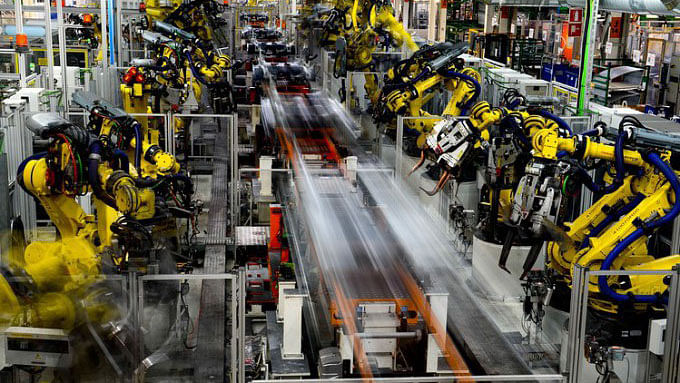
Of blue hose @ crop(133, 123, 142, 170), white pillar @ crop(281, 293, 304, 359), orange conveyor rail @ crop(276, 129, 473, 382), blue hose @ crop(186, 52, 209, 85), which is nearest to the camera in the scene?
white pillar @ crop(281, 293, 304, 359)

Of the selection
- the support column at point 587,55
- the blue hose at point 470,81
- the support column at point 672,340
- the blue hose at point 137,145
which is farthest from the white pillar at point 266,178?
the support column at point 672,340

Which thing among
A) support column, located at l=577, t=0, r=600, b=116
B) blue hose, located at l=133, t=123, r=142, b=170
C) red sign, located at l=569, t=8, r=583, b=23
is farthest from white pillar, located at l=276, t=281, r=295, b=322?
red sign, located at l=569, t=8, r=583, b=23

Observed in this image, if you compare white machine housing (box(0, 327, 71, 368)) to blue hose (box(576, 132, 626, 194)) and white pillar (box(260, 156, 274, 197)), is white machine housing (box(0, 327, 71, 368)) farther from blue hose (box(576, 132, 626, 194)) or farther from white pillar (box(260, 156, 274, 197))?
white pillar (box(260, 156, 274, 197))

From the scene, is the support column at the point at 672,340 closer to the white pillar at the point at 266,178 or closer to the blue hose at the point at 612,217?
the blue hose at the point at 612,217

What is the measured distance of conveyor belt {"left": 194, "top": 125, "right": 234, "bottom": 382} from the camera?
634cm

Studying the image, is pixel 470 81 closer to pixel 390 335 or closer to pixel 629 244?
pixel 629 244

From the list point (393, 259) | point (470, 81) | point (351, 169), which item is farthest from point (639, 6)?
point (393, 259)

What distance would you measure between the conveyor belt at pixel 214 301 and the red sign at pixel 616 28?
353 inches

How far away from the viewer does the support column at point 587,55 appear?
30.6ft

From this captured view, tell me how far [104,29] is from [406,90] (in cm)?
485

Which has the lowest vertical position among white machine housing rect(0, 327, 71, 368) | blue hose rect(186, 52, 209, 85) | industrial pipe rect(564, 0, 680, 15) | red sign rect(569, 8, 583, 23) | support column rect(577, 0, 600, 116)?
white machine housing rect(0, 327, 71, 368)

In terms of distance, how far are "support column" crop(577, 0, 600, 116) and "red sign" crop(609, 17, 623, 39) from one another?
802 cm

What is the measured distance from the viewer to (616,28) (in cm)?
1703

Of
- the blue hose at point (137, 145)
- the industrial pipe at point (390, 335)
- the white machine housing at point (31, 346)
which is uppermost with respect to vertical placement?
the blue hose at point (137, 145)
